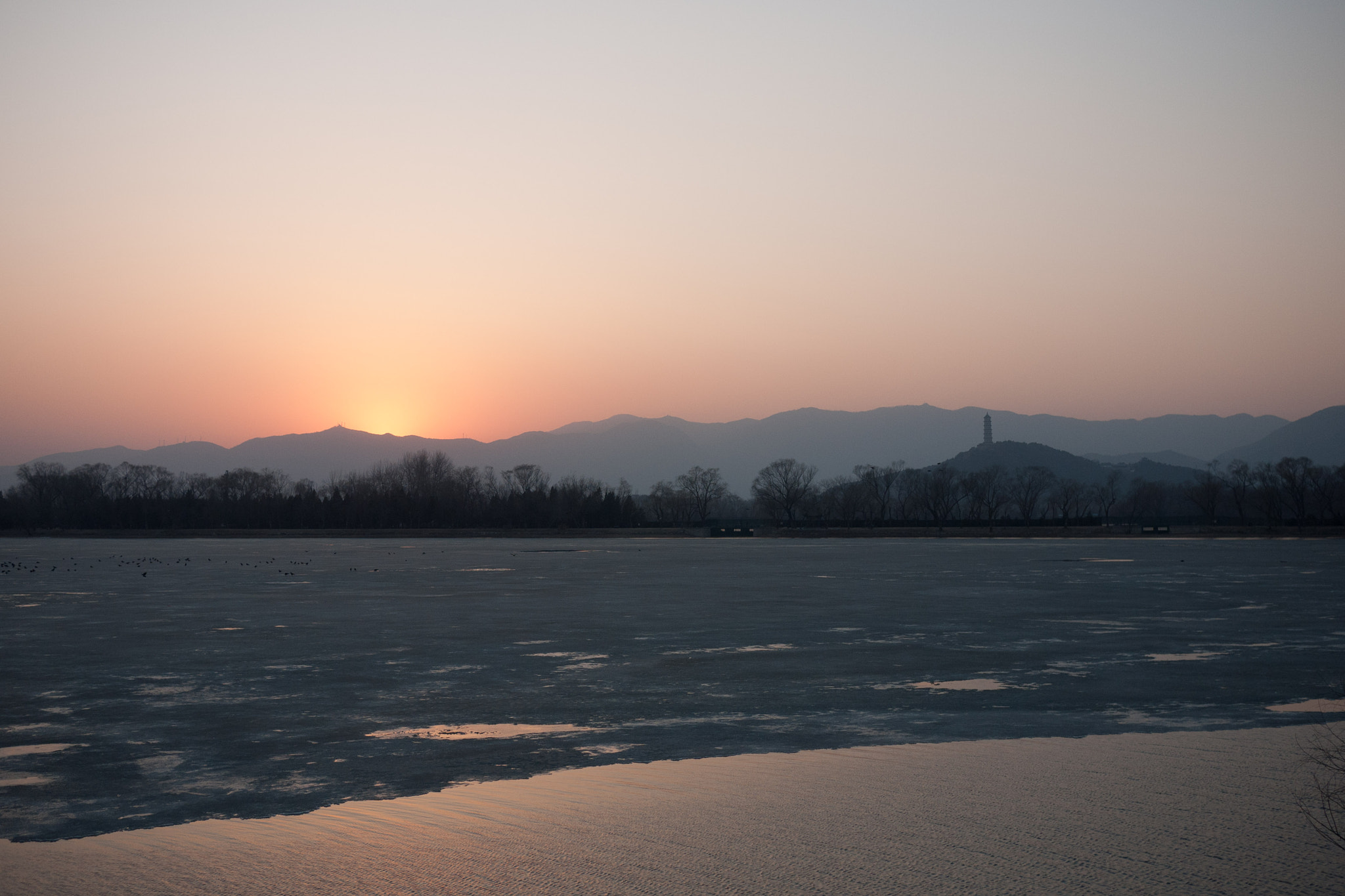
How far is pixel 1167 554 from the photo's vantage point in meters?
58.7

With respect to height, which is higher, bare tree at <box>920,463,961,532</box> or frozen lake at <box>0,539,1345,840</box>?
bare tree at <box>920,463,961,532</box>

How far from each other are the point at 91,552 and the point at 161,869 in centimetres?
8455

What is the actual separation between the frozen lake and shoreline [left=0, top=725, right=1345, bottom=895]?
29.5 inches

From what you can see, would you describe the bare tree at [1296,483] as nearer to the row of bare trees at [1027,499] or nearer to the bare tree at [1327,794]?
the row of bare trees at [1027,499]

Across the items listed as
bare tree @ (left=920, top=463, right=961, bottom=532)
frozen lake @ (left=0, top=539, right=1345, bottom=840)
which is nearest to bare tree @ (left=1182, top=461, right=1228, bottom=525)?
bare tree @ (left=920, top=463, right=961, bottom=532)

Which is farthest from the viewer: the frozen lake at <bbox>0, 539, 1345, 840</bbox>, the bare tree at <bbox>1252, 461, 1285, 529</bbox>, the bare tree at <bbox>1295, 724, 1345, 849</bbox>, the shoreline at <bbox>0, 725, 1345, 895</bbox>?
the bare tree at <bbox>1252, 461, 1285, 529</bbox>

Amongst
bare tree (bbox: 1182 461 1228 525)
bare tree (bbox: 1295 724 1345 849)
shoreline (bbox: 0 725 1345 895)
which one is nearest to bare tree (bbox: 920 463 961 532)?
bare tree (bbox: 1182 461 1228 525)

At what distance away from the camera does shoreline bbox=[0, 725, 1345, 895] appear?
6598 millimetres

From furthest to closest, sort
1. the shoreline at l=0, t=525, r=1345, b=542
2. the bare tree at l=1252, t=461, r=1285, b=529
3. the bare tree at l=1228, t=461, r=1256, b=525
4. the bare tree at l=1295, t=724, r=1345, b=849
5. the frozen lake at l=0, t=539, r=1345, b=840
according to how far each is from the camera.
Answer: the bare tree at l=1228, t=461, r=1256, b=525 < the bare tree at l=1252, t=461, r=1285, b=529 < the shoreline at l=0, t=525, r=1345, b=542 < the frozen lake at l=0, t=539, r=1345, b=840 < the bare tree at l=1295, t=724, r=1345, b=849

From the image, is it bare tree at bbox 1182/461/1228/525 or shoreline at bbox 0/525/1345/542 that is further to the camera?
bare tree at bbox 1182/461/1228/525

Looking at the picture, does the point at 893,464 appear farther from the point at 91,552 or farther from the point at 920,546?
the point at 91,552

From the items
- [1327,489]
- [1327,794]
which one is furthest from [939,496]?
[1327,794]

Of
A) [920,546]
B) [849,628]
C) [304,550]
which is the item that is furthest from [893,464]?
[849,628]

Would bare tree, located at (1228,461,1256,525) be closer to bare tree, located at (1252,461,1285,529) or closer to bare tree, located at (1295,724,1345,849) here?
bare tree, located at (1252,461,1285,529)
